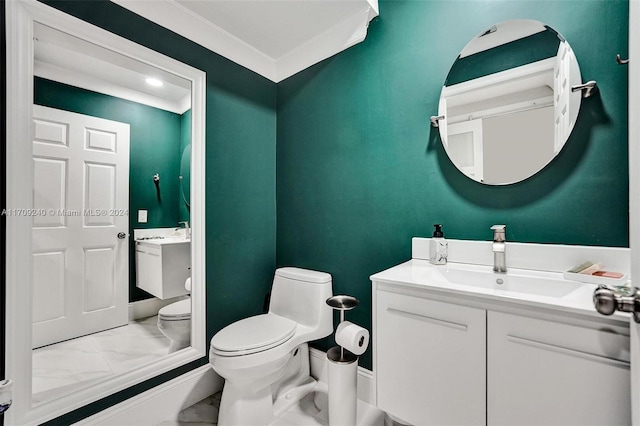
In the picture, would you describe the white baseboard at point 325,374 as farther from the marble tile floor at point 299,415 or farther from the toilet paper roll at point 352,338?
the toilet paper roll at point 352,338

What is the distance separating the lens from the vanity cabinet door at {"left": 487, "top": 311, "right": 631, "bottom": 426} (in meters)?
0.74

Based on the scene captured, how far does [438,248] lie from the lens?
1348 millimetres

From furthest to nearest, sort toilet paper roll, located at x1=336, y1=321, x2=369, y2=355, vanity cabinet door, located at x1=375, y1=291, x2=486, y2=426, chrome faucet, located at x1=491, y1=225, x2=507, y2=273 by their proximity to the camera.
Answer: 1. toilet paper roll, located at x1=336, y1=321, x2=369, y2=355
2. chrome faucet, located at x1=491, y1=225, x2=507, y2=273
3. vanity cabinet door, located at x1=375, y1=291, x2=486, y2=426

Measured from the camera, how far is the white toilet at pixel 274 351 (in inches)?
52.8

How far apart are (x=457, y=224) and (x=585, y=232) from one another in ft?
1.48

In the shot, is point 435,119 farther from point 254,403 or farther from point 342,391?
point 254,403

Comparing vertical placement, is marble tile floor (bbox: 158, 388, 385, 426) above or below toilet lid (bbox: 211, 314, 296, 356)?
below

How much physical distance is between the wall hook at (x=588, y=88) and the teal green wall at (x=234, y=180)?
1.71 meters

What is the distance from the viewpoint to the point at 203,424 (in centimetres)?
150

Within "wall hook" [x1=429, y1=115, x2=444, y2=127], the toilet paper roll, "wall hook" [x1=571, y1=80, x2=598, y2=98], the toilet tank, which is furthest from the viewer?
the toilet tank

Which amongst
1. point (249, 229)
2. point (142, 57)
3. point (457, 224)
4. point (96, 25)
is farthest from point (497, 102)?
point (96, 25)

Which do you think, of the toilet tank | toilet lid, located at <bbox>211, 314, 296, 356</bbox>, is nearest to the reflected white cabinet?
toilet lid, located at <bbox>211, 314, 296, 356</bbox>

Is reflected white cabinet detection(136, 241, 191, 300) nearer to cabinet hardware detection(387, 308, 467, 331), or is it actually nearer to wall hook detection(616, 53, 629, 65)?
cabinet hardware detection(387, 308, 467, 331)

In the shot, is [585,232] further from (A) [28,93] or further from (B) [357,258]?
(A) [28,93]
